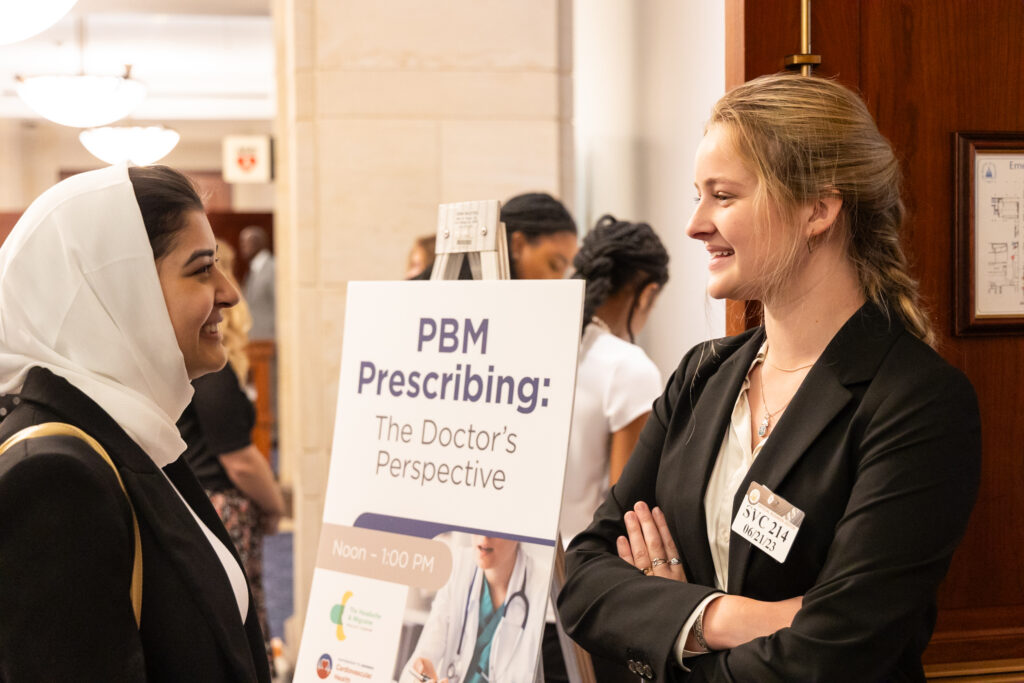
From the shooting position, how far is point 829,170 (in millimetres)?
1576

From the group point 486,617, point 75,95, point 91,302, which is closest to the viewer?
point 91,302

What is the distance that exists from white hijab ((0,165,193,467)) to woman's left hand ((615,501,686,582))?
2.53 ft

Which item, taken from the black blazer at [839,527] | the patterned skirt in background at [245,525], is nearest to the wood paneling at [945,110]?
the black blazer at [839,527]

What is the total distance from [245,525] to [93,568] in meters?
2.22

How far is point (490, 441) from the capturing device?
1.86m

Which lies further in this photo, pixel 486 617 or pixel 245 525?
pixel 245 525

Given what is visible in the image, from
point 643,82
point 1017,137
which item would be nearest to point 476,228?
point 1017,137

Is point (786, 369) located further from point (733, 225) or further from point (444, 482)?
point (444, 482)

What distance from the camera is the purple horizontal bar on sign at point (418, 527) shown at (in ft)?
5.84

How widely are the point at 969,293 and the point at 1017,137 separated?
334mm

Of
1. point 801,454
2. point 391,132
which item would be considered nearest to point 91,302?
point 801,454

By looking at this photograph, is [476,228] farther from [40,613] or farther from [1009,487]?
[1009,487]

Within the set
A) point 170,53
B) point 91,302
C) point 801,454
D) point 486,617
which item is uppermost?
point 170,53

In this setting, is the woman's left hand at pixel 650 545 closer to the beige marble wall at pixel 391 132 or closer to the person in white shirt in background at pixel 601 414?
the person in white shirt in background at pixel 601 414
